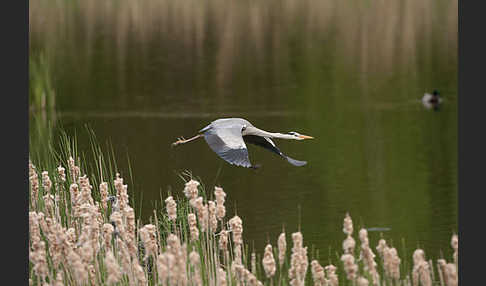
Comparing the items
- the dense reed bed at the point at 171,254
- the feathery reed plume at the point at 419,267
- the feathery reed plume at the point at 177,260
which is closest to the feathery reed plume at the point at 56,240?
the dense reed bed at the point at 171,254

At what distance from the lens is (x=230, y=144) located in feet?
16.7

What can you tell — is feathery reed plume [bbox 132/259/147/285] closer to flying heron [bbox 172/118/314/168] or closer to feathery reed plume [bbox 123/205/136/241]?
feathery reed plume [bbox 123/205/136/241]

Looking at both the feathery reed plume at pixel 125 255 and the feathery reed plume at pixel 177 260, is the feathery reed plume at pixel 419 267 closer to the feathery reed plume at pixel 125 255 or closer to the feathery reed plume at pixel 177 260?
the feathery reed plume at pixel 177 260

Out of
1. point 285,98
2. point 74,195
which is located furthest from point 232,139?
point 285,98

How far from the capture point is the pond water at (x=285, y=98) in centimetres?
834

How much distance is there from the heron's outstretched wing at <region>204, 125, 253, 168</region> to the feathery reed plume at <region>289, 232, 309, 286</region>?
646mm

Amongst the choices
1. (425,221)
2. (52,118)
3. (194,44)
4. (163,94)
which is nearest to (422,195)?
(425,221)

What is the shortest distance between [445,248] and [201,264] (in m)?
2.32

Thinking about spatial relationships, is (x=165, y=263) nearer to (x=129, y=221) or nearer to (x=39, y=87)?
(x=129, y=221)

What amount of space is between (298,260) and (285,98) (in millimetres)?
10420

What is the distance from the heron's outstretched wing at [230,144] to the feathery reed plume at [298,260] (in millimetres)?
646

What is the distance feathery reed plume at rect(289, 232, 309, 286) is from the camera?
4.25 meters

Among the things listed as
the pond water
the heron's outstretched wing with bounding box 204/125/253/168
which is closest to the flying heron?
the heron's outstretched wing with bounding box 204/125/253/168

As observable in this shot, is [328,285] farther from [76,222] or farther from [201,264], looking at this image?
[76,222]
